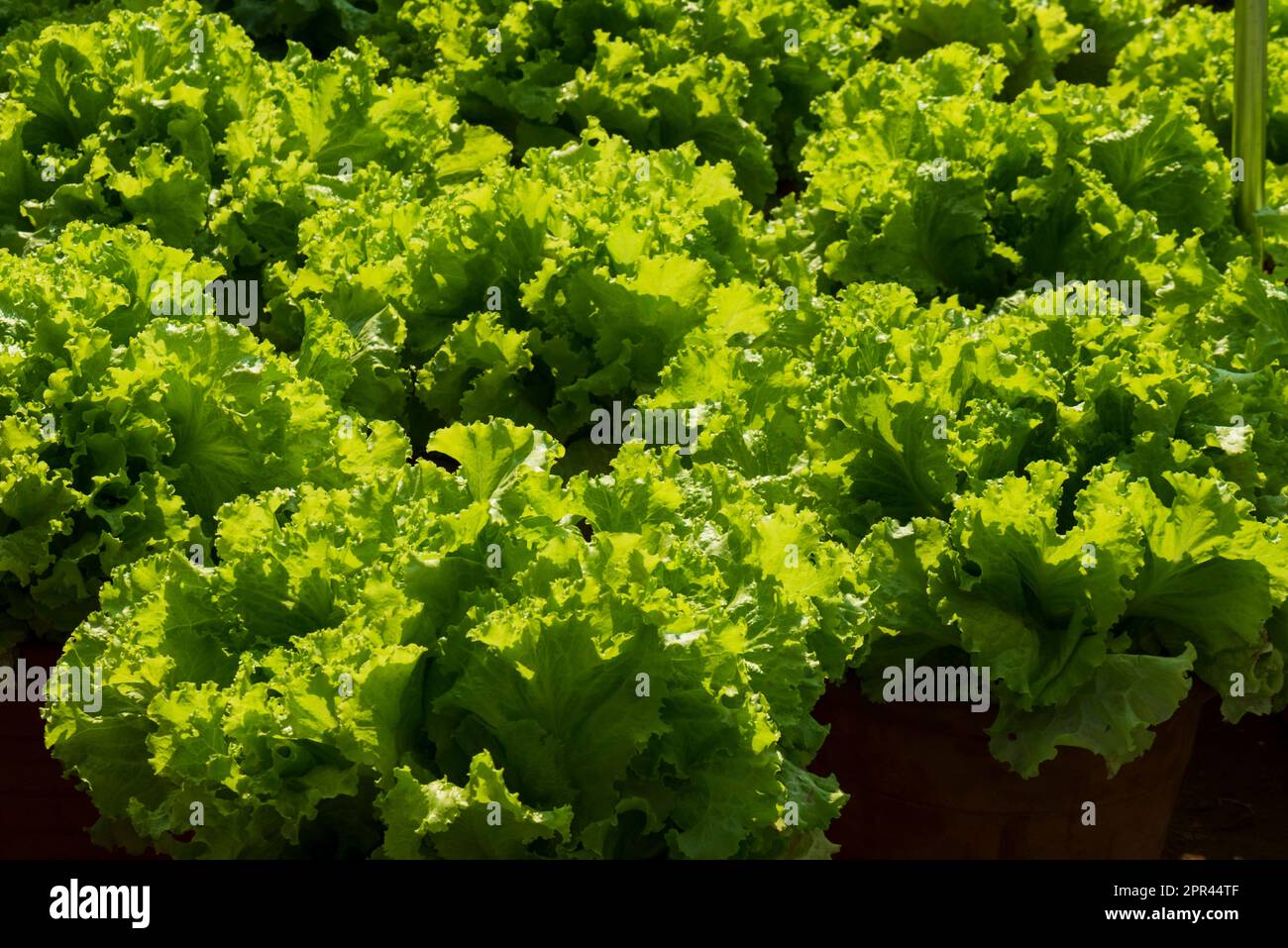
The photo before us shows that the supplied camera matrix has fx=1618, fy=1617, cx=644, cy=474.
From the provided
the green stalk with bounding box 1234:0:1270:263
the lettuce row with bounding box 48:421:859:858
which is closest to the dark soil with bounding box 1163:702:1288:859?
the green stalk with bounding box 1234:0:1270:263

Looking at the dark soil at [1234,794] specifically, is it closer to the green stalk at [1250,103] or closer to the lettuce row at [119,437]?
the green stalk at [1250,103]

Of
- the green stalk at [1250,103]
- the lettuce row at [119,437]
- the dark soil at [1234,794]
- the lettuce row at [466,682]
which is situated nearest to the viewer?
the lettuce row at [466,682]

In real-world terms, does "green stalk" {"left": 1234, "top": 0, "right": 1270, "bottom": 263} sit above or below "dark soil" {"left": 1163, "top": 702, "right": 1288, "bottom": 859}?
above

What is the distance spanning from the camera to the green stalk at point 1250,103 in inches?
185

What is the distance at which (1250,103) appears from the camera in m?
4.84

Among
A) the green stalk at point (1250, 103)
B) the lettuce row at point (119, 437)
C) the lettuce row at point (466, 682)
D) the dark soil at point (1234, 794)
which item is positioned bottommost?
the dark soil at point (1234, 794)

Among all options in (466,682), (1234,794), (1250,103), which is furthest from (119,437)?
(1234,794)

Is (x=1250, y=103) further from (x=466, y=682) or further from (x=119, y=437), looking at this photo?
(x=119, y=437)

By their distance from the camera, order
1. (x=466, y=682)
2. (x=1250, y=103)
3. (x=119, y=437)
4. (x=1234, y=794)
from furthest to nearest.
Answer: (x=1234, y=794), (x=1250, y=103), (x=119, y=437), (x=466, y=682)

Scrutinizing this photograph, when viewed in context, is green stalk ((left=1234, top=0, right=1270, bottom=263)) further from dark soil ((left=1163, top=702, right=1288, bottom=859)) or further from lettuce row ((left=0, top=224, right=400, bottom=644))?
lettuce row ((left=0, top=224, right=400, bottom=644))

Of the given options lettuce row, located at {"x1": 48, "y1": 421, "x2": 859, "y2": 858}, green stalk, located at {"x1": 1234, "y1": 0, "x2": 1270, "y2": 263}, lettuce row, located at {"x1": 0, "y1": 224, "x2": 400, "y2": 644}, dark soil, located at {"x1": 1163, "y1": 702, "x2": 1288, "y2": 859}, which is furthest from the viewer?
dark soil, located at {"x1": 1163, "y1": 702, "x2": 1288, "y2": 859}

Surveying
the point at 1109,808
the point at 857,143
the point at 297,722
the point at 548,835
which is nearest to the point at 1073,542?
the point at 1109,808

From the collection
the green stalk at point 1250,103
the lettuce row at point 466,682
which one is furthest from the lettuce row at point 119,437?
the green stalk at point 1250,103

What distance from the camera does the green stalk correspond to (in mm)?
4699
